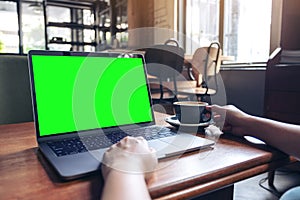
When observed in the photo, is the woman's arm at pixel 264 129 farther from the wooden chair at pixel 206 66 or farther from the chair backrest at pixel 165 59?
the wooden chair at pixel 206 66

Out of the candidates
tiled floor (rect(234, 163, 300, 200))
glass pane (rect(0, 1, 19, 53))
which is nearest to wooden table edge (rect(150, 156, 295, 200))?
tiled floor (rect(234, 163, 300, 200))

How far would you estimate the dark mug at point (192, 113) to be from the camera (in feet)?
2.22

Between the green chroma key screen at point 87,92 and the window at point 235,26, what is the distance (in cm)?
261

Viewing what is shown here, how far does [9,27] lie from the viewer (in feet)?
17.1

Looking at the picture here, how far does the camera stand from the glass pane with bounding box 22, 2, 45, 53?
17.6 feet

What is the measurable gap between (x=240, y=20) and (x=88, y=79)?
320 cm

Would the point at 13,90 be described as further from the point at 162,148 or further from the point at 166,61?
the point at 166,61

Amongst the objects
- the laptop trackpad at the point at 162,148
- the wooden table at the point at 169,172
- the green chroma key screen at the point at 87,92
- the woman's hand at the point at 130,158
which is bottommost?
the wooden table at the point at 169,172

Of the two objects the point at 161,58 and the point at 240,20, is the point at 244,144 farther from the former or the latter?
the point at 240,20

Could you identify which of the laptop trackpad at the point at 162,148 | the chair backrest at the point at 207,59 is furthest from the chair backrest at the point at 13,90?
the chair backrest at the point at 207,59

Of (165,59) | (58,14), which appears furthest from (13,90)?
(58,14)

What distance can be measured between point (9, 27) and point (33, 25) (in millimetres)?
448

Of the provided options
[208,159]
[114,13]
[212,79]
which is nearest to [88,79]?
[208,159]

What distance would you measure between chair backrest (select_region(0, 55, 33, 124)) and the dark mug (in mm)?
692
